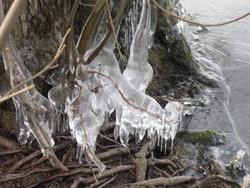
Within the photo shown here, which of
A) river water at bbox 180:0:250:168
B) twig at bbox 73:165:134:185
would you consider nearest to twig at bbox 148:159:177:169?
twig at bbox 73:165:134:185

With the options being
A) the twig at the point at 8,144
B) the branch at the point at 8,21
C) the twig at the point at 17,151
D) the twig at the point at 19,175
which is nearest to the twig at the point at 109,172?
the twig at the point at 19,175

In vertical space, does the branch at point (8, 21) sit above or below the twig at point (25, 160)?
above

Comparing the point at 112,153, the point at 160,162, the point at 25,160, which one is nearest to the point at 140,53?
the point at 112,153

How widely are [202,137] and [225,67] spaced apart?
2.53 meters

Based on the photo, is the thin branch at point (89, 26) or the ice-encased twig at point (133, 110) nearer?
the thin branch at point (89, 26)

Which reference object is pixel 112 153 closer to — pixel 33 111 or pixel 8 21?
pixel 33 111

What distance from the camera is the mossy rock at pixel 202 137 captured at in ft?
11.4

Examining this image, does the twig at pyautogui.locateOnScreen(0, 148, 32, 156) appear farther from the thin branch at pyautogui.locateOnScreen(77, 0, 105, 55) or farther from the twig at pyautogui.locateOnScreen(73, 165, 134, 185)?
the thin branch at pyautogui.locateOnScreen(77, 0, 105, 55)

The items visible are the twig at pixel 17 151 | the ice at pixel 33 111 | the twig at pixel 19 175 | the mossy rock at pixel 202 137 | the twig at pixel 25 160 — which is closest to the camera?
the ice at pixel 33 111

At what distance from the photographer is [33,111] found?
222 cm

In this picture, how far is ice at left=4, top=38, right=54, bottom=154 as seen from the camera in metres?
2.09

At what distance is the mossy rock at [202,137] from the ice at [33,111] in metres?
1.75

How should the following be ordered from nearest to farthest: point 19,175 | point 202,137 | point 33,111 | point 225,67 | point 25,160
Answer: point 33,111 < point 19,175 < point 25,160 < point 202,137 < point 225,67

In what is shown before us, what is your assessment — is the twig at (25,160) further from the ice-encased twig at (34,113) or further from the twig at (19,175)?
the ice-encased twig at (34,113)
